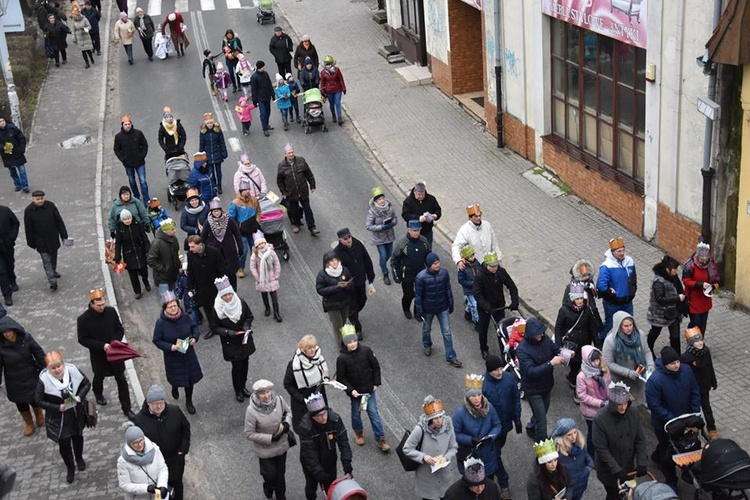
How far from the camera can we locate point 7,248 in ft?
59.2

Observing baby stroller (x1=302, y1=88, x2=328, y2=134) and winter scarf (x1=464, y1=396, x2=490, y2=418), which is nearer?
winter scarf (x1=464, y1=396, x2=490, y2=418)

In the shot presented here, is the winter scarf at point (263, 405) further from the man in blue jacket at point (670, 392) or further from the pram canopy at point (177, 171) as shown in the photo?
the pram canopy at point (177, 171)

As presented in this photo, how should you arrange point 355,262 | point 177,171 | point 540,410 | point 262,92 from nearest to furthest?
point 540,410
point 355,262
point 177,171
point 262,92

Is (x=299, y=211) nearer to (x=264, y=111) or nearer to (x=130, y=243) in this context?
(x=130, y=243)

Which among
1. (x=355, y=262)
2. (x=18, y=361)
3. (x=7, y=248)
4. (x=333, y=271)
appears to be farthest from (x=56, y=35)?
(x=18, y=361)

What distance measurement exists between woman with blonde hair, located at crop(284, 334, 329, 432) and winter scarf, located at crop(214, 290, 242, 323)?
1.57 metres

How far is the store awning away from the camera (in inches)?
574

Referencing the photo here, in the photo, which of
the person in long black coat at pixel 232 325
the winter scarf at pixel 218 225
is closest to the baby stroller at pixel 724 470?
the person in long black coat at pixel 232 325

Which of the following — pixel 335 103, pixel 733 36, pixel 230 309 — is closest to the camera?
pixel 230 309

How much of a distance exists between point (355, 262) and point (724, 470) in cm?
662

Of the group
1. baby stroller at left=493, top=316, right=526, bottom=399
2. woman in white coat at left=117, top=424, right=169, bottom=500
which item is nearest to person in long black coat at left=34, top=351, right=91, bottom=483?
woman in white coat at left=117, top=424, right=169, bottom=500

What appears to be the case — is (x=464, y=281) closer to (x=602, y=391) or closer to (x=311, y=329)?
(x=311, y=329)

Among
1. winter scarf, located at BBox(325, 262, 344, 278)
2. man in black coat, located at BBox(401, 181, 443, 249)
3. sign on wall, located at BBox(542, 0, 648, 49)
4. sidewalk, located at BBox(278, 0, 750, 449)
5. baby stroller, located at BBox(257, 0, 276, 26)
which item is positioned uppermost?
sign on wall, located at BBox(542, 0, 648, 49)

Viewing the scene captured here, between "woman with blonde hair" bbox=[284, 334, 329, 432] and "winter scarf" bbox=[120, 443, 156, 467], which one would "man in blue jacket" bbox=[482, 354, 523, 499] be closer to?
"woman with blonde hair" bbox=[284, 334, 329, 432]
